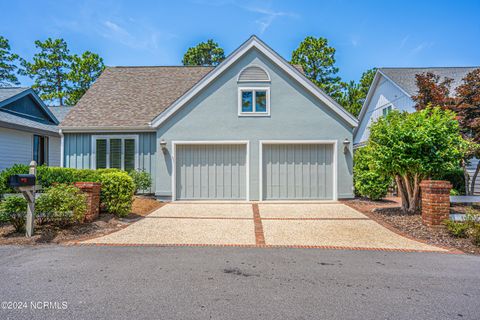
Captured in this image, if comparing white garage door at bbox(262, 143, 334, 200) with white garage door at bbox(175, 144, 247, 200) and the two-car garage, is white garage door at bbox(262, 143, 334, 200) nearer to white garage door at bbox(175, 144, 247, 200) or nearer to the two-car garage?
the two-car garage

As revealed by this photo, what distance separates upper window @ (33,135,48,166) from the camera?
14.7m

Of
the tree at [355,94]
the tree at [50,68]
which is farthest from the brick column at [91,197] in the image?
the tree at [50,68]

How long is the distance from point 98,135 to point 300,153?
909cm

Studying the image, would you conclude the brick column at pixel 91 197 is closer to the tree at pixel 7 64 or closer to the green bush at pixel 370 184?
the green bush at pixel 370 184

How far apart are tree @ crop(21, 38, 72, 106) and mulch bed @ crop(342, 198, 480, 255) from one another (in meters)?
37.6

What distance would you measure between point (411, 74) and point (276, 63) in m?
12.7

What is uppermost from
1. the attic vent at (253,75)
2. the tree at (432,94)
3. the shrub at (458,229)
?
the attic vent at (253,75)

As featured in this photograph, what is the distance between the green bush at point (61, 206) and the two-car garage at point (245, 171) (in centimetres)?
480

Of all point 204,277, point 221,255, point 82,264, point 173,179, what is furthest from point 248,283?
point 173,179

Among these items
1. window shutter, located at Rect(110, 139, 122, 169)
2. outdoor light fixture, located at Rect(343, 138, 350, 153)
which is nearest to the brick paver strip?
outdoor light fixture, located at Rect(343, 138, 350, 153)

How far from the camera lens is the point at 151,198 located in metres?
12.0

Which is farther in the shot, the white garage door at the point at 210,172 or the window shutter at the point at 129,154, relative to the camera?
the window shutter at the point at 129,154

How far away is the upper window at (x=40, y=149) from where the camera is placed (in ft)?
48.2

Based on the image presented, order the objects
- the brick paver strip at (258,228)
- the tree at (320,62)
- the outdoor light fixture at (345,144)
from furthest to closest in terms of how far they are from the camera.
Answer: the tree at (320,62), the outdoor light fixture at (345,144), the brick paver strip at (258,228)
